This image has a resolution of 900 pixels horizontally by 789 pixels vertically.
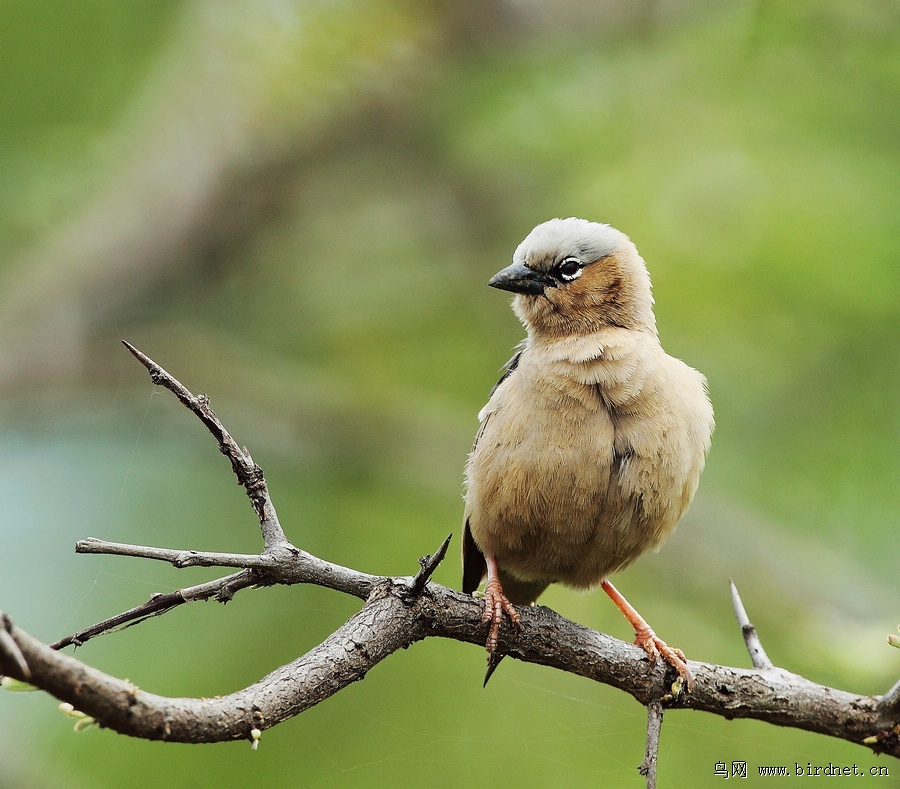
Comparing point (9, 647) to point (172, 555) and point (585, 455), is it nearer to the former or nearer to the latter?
point (172, 555)

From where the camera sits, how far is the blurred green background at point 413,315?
16.9 feet

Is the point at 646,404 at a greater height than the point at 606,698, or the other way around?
the point at 646,404

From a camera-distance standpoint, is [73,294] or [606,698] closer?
[606,698]

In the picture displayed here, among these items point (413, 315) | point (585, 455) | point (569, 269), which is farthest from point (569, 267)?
point (413, 315)

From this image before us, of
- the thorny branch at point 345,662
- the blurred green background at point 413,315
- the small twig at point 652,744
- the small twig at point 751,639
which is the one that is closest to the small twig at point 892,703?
the thorny branch at point 345,662

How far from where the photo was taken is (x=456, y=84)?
6266mm

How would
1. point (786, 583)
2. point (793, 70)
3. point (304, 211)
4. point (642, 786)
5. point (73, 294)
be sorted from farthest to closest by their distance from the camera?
point (304, 211), point (73, 294), point (786, 583), point (793, 70), point (642, 786)

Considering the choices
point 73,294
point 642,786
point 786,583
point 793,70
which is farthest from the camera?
point 73,294

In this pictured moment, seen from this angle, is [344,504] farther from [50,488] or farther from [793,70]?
[793,70]

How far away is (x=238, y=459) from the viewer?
8.24ft

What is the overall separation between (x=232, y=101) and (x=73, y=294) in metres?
1.81

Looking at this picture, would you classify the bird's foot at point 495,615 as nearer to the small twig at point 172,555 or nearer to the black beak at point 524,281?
the small twig at point 172,555

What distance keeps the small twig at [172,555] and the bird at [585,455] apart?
1138mm

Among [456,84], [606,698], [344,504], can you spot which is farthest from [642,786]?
[456,84]
